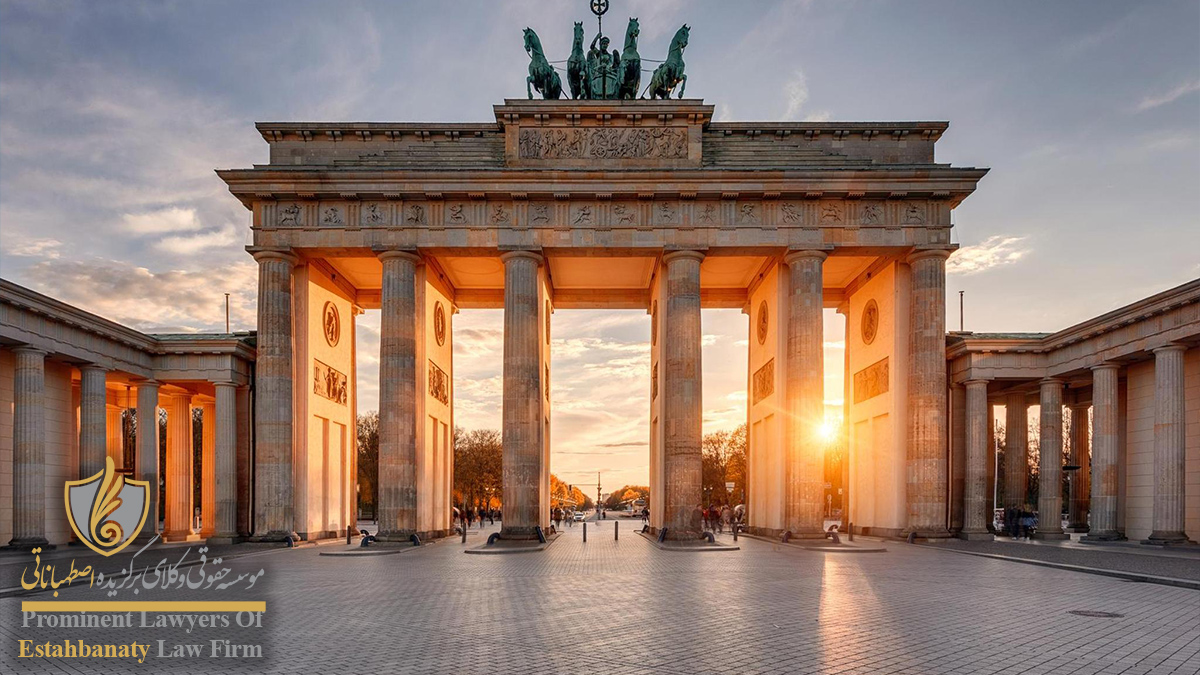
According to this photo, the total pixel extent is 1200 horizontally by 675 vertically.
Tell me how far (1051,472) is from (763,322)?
1342cm

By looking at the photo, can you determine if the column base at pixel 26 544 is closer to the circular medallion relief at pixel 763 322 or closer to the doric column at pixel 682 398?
the doric column at pixel 682 398

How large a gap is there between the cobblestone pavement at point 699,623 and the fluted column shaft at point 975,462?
13476 millimetres

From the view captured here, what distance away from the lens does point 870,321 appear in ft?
127

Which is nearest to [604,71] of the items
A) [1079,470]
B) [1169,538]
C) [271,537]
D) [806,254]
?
[806,254]

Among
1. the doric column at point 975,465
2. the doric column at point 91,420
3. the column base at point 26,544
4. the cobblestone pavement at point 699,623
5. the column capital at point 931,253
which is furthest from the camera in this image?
the doric column at point 975,465

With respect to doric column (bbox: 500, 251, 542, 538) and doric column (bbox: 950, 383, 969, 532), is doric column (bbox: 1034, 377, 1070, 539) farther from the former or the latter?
doric column (bbox: 500, 251, 542, 538)

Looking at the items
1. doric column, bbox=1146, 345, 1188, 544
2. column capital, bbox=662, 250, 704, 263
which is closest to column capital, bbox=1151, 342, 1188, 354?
doric column, bbox=1146, 345, 1188, 544

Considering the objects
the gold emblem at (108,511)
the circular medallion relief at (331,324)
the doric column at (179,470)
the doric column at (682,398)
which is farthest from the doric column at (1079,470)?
the gold emblem at (108,511)

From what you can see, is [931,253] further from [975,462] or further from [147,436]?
[147,436]

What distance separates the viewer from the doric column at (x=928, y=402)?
33062mm

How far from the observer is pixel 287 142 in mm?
35438

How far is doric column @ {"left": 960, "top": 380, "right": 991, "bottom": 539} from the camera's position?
34250 millimetres

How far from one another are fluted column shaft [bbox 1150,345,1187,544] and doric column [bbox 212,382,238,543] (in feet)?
111

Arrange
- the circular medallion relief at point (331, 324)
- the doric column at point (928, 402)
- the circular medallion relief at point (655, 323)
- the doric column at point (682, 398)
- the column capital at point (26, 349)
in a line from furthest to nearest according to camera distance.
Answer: the circular medallion relief at point (655, 323), the circular medallion relief at point (331, 324), the doric column at point (928, 402), the doric column at point (682, 398), the column capital at point (26, 349)
